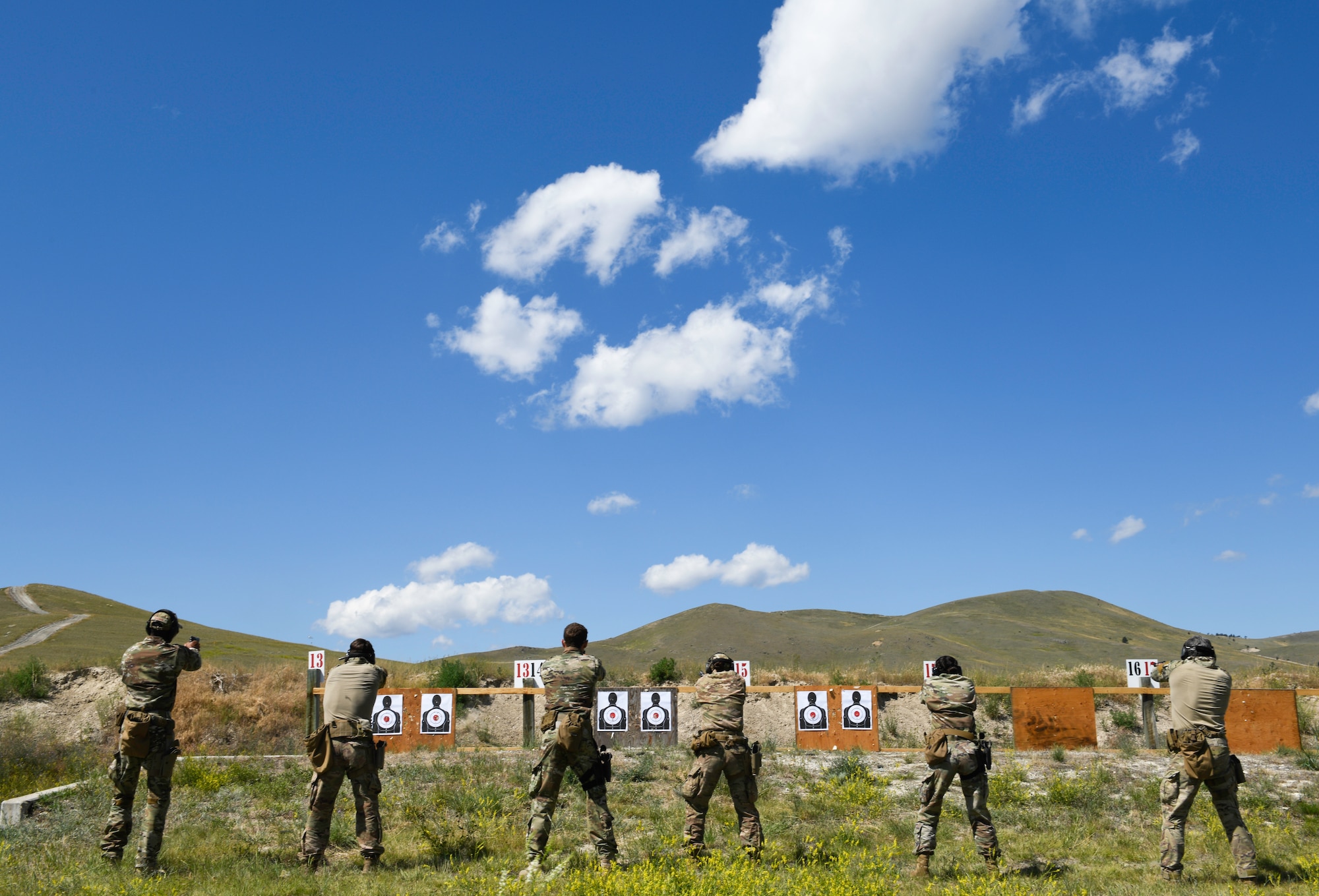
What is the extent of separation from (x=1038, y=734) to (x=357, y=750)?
50.5ft

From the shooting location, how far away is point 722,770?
32.0ft

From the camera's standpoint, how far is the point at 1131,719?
2323cm

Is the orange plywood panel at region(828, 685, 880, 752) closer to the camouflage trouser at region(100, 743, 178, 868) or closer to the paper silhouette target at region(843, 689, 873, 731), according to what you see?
the paper silhouette target at region(843, 689, 873, 731)

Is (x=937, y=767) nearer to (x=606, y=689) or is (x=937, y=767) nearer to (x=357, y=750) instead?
(x=357, y=750)

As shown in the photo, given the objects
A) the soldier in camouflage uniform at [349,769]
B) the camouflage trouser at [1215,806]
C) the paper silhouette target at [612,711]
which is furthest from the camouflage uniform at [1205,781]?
the paper silhouette target at [612,711]

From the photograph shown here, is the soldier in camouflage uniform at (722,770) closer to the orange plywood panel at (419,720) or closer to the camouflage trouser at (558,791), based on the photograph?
the camouflage trouser at (558,791)

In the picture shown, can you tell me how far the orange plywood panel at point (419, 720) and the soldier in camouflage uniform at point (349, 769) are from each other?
9.91m

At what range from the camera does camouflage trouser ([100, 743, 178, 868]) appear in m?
9.11

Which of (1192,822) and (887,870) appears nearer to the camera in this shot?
(887,870)

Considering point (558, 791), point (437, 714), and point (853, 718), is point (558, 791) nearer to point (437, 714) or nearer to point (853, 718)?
point (437, 714)

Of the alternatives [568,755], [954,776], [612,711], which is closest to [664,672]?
[612,711]

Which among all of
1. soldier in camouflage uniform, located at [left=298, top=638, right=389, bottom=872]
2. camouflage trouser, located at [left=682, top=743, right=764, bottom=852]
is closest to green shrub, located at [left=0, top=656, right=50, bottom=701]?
soldier in camouflage uniform, located at [left=298, top=638, right=389, bottom=872]

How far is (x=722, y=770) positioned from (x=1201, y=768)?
5012 millimetres

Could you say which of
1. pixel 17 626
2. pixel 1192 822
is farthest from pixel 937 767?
pixel 17 626
